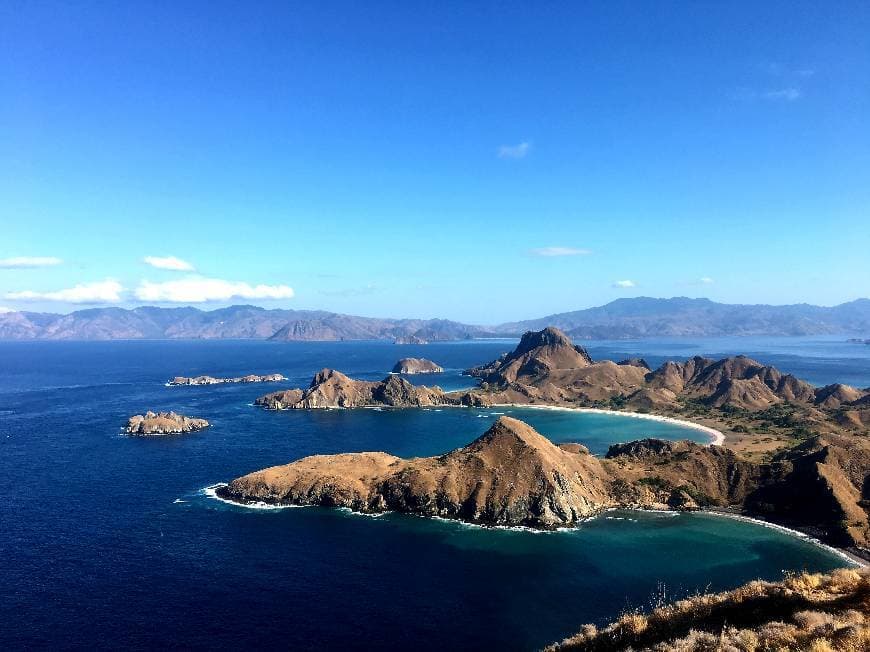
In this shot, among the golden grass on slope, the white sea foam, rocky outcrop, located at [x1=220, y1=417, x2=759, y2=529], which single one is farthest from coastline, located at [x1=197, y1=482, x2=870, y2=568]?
the golden grass on slope

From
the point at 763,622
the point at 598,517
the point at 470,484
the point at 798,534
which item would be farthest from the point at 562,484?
the point at 763,622

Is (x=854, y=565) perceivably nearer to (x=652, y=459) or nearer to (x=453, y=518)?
(x=652, y=459)

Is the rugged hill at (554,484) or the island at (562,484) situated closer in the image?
the island at (562,484)

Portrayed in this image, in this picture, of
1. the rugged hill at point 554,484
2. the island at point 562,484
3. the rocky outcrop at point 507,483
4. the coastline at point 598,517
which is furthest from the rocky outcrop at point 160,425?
the rugged hill at point 554,484

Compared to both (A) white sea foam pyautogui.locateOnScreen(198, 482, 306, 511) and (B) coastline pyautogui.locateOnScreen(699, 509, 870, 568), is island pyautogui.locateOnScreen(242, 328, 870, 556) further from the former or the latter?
(A) white sea foam pyautogui.locateOnScreen(198, 482, 306, 511)

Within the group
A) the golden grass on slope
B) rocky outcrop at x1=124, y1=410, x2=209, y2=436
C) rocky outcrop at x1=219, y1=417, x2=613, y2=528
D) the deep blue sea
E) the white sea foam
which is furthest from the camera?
rocky outcrop at x1=124, y1=410, x2=209, y2=436

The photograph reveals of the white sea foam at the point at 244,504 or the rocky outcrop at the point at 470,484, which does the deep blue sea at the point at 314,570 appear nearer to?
the white sea foam at the point at 244,504
